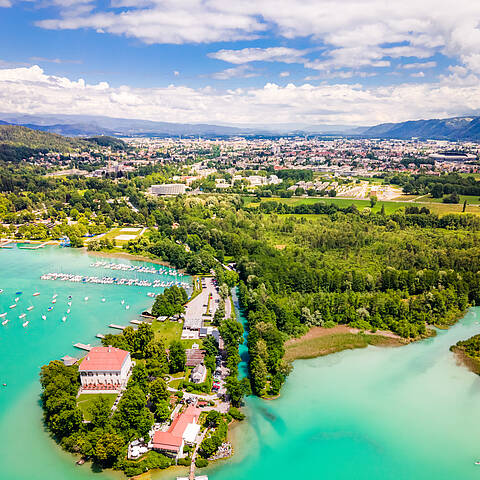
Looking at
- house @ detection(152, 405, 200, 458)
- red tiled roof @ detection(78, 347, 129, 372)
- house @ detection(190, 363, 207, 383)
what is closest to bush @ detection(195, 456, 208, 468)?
house @ detection(152, 405, 200, 458)

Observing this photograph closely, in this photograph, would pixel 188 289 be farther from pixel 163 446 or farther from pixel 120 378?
pixel 163 446

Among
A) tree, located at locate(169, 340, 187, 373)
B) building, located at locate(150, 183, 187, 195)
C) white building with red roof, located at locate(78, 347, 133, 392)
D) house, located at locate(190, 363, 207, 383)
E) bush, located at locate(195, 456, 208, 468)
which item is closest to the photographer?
bush, located at locate(195, 456, 208, 468)

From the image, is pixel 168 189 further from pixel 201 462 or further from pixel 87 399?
pixel 201 462

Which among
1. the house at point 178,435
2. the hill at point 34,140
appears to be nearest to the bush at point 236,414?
the house at point 178,435

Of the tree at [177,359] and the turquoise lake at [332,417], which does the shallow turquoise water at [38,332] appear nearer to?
the turquoise lake at [332,417]

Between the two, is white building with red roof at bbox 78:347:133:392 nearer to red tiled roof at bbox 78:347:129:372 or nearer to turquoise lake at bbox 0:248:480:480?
red tiled roof at bbox 78:347:129:372

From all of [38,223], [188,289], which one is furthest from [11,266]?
[188,289]

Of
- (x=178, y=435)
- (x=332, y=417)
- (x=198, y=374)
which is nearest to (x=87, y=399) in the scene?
(x=198, y=374)

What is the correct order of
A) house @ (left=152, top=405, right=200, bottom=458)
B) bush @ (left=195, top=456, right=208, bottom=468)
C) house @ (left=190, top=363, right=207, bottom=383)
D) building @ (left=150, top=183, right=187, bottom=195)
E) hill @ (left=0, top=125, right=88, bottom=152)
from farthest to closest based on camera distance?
hill @ (left=0, top=125, right=88, bottom=152) < building @ (left=150, top=183, right=187, bottom=195) < house @ (left=190, top=363, right=207, bottom=383) < house @ (left=152, top=405, right=200, bottom=458) < bush @ (left=195, top=456, right=208, bottom=468)
